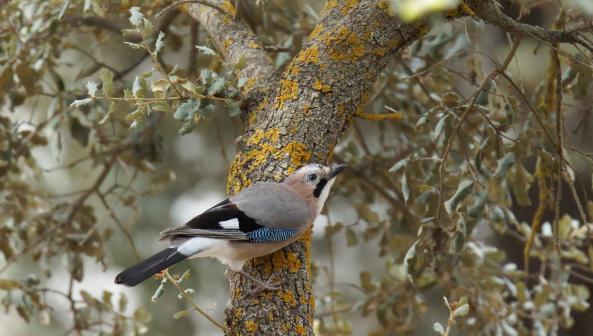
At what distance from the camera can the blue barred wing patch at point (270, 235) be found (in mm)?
2895

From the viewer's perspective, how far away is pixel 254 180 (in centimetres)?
289

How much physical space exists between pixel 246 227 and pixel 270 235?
19cm

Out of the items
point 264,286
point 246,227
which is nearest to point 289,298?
point 264,286

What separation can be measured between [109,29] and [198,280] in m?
2.65

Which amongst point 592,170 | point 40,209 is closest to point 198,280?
point 40,209

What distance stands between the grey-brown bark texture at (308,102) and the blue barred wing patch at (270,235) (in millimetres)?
50

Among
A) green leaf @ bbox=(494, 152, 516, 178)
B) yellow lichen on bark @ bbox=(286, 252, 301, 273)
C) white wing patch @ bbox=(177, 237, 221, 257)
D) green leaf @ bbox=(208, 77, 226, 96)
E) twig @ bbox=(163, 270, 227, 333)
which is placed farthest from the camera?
green leaf @ bbox=(494, 152, 516, 178)

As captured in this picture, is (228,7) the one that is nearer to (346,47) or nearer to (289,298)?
(346,47)

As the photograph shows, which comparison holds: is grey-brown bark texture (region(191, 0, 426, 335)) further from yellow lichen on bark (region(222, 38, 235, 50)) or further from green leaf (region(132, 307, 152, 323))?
green leaf (region(132, 307, 152, 323))

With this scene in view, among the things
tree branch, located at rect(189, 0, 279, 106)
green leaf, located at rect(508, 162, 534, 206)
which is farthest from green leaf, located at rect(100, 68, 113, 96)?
green leaf, located at rect(508, 162, 534, 206)

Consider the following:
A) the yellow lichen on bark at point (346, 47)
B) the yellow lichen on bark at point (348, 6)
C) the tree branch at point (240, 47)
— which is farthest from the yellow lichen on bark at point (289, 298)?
the yellow lichen on bark at point (348, 6)

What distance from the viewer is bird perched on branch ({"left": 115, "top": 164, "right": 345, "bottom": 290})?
9.52ft

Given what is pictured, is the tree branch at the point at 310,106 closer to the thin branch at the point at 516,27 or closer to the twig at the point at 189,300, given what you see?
the twig at the point at 189,300

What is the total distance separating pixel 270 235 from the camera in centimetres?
290
